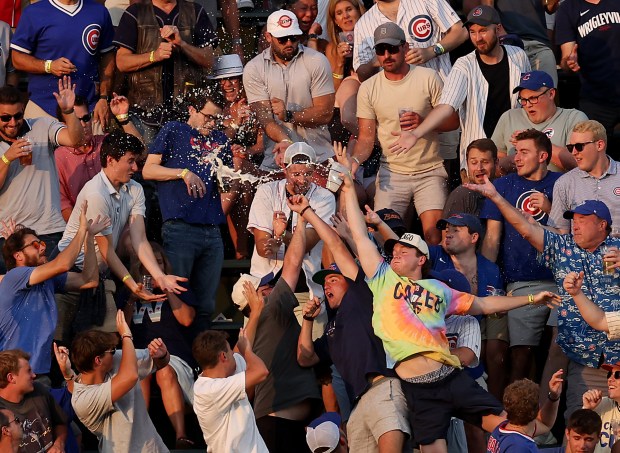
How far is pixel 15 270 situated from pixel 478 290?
3.38 metres

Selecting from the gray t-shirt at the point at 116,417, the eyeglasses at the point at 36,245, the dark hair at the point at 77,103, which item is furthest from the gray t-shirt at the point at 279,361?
the dark hair at the point at 77,103

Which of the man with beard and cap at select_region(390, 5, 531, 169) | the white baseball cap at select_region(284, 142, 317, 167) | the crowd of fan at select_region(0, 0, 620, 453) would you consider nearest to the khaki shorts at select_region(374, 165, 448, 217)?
the crowd of fan at select_region(0, 0, 620, 453)

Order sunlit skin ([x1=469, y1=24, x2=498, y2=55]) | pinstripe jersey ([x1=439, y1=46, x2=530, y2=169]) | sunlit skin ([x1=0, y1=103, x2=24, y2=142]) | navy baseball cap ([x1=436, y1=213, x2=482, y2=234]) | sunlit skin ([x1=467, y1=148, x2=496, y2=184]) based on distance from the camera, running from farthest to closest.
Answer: sunlit skin ([x1=469, y1=24, x2=498, y2=55]) → pinstripe jersey ([x1=439, y1=46, x2=530, y2=169]) → sunlit skin ([x1=467, y1=148, x2=496, y2=184]) → sunlit skin ([x1=0, y1=103, x2=24, y2=142]) → navy baseball cap ([x1=436, y1=213, x2=482, y2=234])

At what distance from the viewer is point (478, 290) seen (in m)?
11.2

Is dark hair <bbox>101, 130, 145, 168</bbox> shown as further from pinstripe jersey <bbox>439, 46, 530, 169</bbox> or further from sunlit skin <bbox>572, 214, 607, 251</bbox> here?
sunlit skin <bbox>572, 214, 607, 251</bbox>

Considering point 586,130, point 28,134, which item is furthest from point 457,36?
point 28,134

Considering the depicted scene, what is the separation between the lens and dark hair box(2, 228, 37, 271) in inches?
430

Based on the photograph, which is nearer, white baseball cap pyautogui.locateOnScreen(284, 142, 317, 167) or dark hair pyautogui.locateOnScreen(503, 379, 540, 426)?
dark hair pyautogui.locateOnScreen(503, 379, 540, 426)

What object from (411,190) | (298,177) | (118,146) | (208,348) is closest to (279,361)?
(208,348)

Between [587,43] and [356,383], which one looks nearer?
[356,383]

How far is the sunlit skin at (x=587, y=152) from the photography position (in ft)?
37.3

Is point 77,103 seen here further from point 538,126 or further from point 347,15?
point 538,126

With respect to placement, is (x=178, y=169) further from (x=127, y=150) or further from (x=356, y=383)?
(x=356, y=383)

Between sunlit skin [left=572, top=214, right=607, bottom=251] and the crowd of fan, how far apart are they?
4 centimetres
